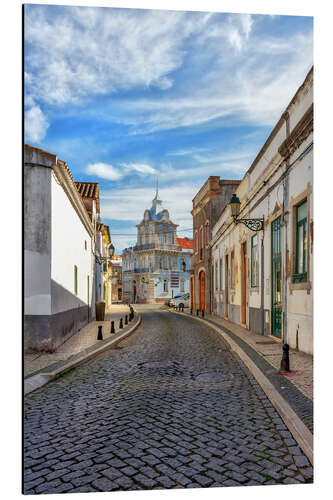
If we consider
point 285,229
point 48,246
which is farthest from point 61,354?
point 285,229

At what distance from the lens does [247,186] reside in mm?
14508

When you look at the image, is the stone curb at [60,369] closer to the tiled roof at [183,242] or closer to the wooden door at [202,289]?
the tiled roof at [183,242]

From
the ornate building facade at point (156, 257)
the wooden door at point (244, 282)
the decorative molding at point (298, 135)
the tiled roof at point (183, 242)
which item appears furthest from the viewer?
the tiled roof at point (183, 242)

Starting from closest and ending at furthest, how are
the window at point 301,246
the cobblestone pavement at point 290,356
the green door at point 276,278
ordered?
the cobblestone pavement at point 290,356, the window at point 301,246, the green door at point 276,278

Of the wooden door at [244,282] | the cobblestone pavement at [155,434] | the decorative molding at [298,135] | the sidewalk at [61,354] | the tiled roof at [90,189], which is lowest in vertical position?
the sidewalk at [61,354]

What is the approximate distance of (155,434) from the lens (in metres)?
3.90

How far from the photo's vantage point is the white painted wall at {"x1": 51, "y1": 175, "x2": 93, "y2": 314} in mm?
8743

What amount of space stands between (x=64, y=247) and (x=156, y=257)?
5361mm

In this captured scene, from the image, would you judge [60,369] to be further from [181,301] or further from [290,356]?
[181,301]

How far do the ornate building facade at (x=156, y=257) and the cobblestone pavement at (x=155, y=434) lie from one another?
2122mm

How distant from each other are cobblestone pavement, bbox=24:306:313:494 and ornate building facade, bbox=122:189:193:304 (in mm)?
2122

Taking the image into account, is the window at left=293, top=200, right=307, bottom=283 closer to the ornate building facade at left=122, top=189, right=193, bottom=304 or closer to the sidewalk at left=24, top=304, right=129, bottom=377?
the ornate building facade at left=122, top=189, right=193, bottom=304

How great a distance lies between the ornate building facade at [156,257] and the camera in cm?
542

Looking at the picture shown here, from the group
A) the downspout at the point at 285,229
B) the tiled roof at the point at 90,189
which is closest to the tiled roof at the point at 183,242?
the tiled roof at the point at 90,189
